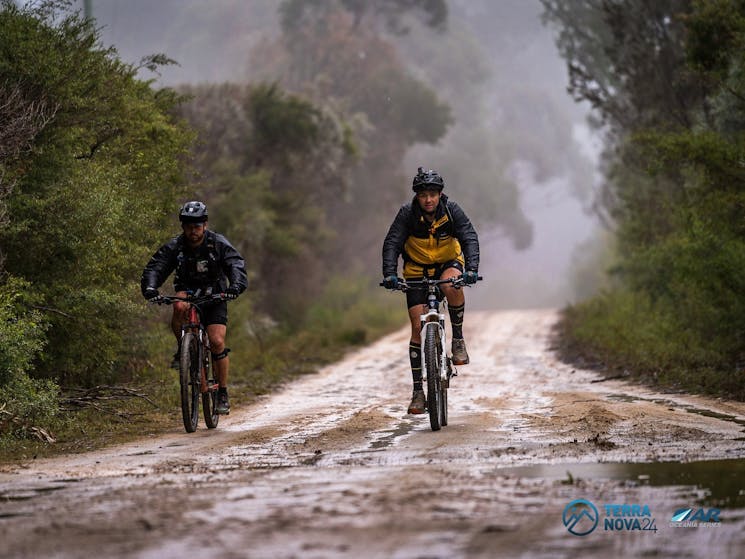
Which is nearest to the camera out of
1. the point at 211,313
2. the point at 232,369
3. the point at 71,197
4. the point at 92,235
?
the point at 211,313

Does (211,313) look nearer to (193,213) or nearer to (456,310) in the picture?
(193,213)

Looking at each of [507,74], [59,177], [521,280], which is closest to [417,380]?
[59,177]

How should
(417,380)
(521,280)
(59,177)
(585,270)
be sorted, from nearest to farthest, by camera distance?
(417,380), (59,177), (585,270), (521,280)

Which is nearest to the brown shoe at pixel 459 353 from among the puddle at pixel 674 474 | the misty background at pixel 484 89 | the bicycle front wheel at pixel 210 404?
the bicycle front wheel at pixel 210 404

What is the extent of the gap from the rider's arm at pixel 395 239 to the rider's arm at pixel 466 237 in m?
0.47

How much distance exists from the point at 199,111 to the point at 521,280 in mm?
77125

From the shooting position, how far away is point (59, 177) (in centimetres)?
1290

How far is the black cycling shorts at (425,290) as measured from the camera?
10867 mm

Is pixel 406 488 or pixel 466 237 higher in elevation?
pixel 466 237

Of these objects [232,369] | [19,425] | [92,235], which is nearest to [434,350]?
[19,425]

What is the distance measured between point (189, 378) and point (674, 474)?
18.5 feet

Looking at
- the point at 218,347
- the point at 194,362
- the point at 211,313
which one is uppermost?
the point at 211,313

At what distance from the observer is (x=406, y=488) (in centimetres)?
616

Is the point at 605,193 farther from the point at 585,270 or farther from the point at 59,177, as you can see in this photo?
the point at 59,177
